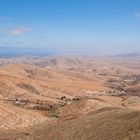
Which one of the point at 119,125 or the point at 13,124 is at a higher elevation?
the point at 119,125

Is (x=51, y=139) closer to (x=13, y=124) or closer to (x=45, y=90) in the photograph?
(x=13, y=124)

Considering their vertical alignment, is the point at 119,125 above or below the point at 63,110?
above

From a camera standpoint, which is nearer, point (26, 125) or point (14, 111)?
point (26, 125)

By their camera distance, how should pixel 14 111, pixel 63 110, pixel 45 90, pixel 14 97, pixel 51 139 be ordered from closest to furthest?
pixel 51 139 → pixel 14 111 → pixel 63 110 → pixel 14 97 → pixel 45 90

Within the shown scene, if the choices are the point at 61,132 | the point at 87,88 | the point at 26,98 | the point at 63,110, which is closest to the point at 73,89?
the point at 87,88

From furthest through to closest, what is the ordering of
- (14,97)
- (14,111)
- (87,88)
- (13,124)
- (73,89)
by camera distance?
1. (87,88)
2. (73,89)
3. (14,97)
4. (14,111)
5. (13,124)

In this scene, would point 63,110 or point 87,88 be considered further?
point 87,88

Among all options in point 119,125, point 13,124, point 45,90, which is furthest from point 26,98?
point 119,125

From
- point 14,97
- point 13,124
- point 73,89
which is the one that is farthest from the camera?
point 73,89

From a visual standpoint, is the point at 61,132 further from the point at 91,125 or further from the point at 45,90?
the point at 45,90
